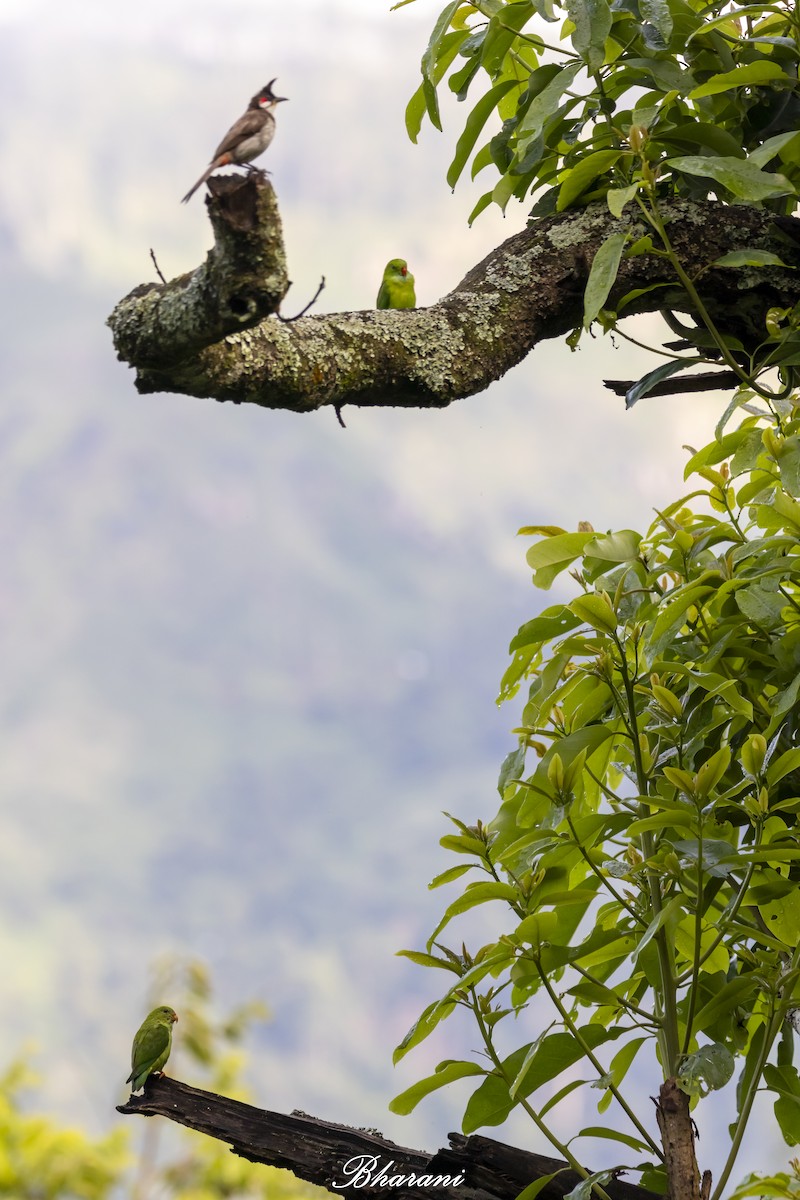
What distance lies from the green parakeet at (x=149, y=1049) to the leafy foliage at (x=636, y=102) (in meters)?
1.47

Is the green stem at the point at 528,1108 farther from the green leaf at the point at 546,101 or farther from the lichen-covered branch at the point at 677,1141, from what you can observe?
the green leaf at the point at 546,101

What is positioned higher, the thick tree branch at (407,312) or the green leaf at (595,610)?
the thick tree branch at (407,312)

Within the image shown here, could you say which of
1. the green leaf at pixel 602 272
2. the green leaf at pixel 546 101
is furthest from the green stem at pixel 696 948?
the green leaf at pixel 546 101

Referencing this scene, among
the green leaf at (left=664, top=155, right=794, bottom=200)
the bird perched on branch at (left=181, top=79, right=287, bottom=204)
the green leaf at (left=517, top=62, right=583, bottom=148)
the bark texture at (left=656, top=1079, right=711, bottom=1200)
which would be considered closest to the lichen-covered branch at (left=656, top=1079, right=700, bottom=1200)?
the bark texture at (left=656, top=1079, right=711, bottom=1200)

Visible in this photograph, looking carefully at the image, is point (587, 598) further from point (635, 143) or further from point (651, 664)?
point (635, 143)

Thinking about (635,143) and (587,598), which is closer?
(587,598)

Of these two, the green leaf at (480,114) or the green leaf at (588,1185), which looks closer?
the green leaf at (588,1185)

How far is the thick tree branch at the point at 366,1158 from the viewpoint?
1.16m

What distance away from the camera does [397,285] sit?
3.77 metres

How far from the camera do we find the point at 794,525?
1.12m

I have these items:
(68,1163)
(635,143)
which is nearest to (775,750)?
(635,143)

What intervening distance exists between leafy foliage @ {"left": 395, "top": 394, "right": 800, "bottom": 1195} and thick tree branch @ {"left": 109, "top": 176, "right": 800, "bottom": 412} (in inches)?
11.7

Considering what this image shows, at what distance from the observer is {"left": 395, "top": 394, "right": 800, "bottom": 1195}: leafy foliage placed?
3.45 feet

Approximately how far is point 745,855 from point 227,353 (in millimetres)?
721
